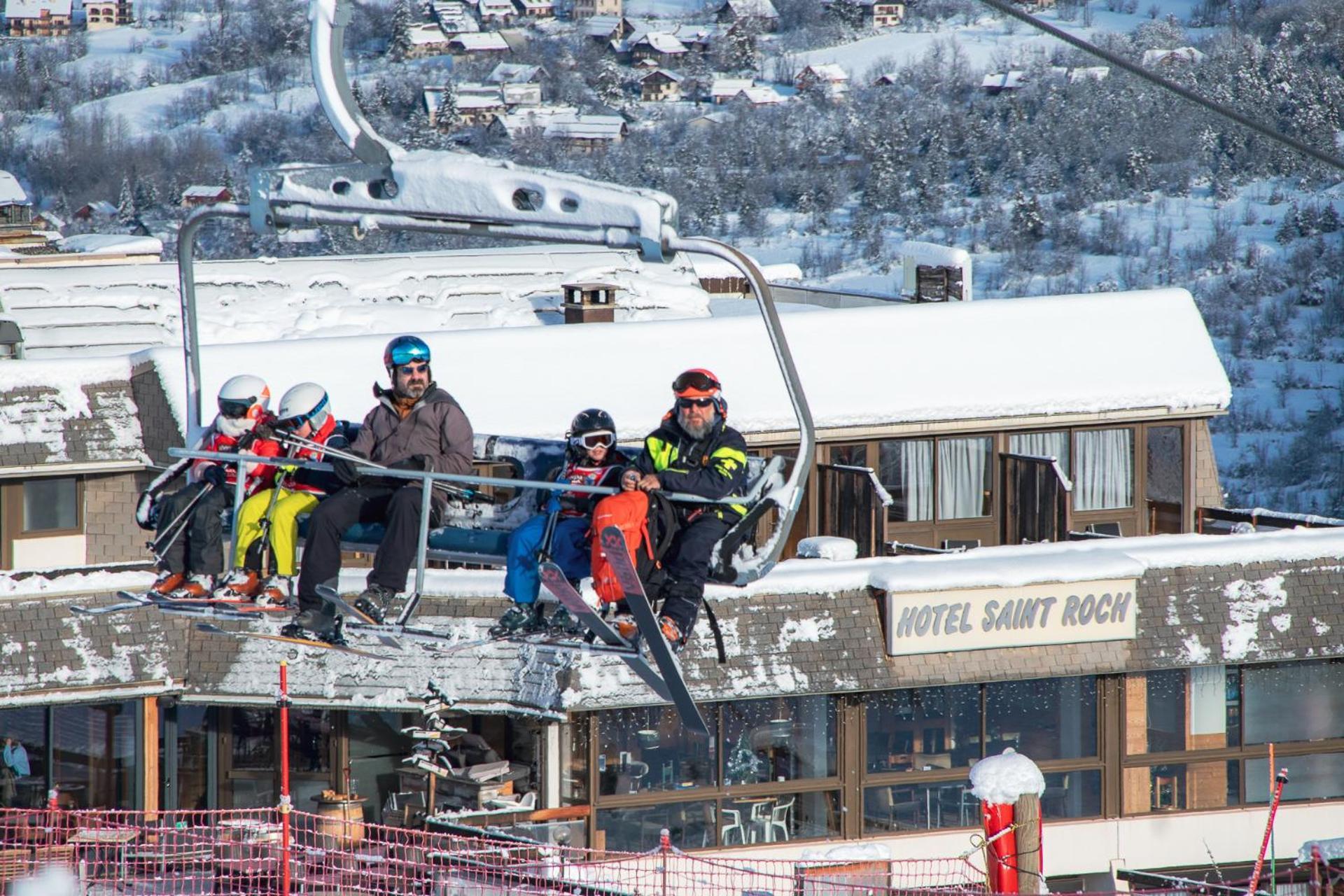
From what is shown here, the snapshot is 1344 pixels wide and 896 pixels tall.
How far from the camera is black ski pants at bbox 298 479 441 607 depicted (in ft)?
42.6

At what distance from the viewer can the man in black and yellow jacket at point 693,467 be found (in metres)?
12.6

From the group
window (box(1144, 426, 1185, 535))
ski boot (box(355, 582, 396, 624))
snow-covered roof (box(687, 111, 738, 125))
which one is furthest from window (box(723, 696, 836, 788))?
snow-covered roof (box(687, 111, 738, 125))

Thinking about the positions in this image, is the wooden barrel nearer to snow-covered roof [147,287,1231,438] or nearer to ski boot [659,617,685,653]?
snow-covered roof [147,287,1231,438]

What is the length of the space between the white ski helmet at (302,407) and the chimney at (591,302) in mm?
12746

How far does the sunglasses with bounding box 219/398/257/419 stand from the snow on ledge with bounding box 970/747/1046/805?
5039mm

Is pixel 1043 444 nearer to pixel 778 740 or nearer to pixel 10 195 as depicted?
pixel 778 740

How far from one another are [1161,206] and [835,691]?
335 ft

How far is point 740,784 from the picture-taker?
21.4m

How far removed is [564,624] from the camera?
12969 millimetres

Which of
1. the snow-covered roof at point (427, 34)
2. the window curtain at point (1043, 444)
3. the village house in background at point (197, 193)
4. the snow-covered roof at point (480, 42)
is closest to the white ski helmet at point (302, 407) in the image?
the window curtain at point (1043, 444)

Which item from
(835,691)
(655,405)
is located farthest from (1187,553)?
(655,405)

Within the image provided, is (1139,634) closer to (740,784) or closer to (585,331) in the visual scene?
(740,784)

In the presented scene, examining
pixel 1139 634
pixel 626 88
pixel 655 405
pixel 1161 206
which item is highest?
pixel 626 88

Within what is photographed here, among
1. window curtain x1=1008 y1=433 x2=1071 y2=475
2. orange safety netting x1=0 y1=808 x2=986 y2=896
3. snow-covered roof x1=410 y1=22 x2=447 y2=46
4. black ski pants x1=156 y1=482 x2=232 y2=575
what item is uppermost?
snow-covered roof x1=410 y1=22 x2=447 y2=46
